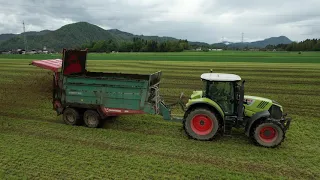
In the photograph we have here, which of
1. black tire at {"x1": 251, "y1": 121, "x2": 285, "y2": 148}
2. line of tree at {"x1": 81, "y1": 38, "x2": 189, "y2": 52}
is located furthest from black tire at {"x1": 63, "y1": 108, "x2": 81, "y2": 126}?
line of tree at {"x1": 81, "y1": 38, "x2": 189, "y2": 52}

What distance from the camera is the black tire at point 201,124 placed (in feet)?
25.3

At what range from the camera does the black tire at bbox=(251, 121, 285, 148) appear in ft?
23.9

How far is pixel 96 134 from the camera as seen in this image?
331 inches

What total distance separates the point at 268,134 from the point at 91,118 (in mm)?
5630

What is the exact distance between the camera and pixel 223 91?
777 centimetres

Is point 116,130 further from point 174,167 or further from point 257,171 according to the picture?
point 257,171

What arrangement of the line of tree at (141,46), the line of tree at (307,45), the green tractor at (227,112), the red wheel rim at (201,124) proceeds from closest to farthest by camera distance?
the green tractor at (227,112)
the red wheel rim at (201,124)
the line of tree at (307,45)
the line of tree at (141,46)

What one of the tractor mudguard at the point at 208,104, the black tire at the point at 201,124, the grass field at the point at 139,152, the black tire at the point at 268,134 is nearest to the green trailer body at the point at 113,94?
the grass field at the point at 139,152

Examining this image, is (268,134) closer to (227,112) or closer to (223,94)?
(227,112)

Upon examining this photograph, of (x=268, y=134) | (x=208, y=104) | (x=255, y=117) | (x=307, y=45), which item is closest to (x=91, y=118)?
(x=208, y=104)

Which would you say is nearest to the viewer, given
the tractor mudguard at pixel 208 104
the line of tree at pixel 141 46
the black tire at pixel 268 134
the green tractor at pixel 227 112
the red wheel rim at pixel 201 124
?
the black tire at pixel 268 134

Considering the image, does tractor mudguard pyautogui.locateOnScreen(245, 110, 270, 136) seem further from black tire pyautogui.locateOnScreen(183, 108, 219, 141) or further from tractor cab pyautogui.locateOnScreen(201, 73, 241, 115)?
black tire pyautogui.locateOnScreen(183, 108, 219, 141)

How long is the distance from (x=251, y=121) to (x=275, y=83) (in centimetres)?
1330

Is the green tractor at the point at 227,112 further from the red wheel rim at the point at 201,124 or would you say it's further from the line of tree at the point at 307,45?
the line of tree at the point at 307,45
